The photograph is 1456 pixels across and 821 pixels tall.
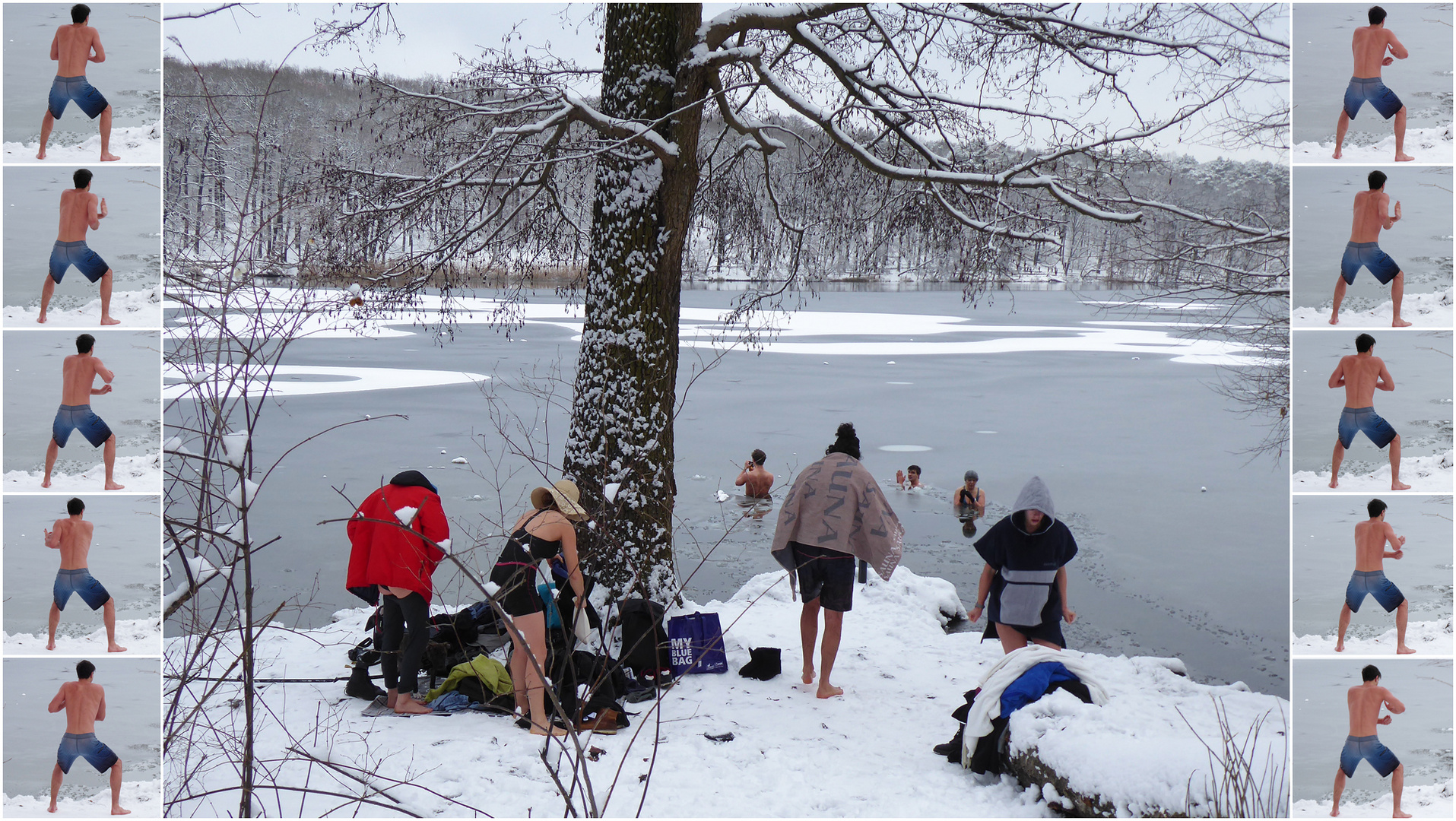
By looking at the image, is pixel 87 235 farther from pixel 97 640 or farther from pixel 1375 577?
pixel 1375 577

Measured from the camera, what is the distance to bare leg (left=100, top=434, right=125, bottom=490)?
78.8 inches

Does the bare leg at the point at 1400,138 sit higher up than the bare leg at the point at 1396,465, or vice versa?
the bare leg at the point at 1400,138

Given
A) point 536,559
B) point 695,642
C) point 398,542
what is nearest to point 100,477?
point 536,559

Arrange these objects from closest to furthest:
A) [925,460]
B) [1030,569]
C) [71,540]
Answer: [71,540] < [1030,569] < [925,460]

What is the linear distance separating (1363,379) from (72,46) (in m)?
3.04

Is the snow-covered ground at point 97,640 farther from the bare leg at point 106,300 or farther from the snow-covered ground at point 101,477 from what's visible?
the bare leg at point 106,300

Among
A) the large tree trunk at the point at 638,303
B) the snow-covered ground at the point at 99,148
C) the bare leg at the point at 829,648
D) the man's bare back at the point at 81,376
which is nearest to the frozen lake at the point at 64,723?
the man's bare back at the point at 81,376

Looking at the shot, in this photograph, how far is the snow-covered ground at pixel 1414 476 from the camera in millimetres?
2141

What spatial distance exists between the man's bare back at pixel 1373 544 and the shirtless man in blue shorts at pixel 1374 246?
474 millimetres

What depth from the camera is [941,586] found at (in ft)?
26.7

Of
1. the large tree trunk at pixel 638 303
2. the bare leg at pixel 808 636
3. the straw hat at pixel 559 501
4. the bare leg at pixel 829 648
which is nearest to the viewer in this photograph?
the straw hat at pixel 559 501

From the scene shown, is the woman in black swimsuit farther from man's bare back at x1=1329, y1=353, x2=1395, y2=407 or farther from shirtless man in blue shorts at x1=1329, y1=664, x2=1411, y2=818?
man's bare back at x1=1329, y1=353, x2=1395, y2=407

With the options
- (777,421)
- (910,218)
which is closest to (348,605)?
(910,218)

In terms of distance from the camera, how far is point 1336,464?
7.34ft
